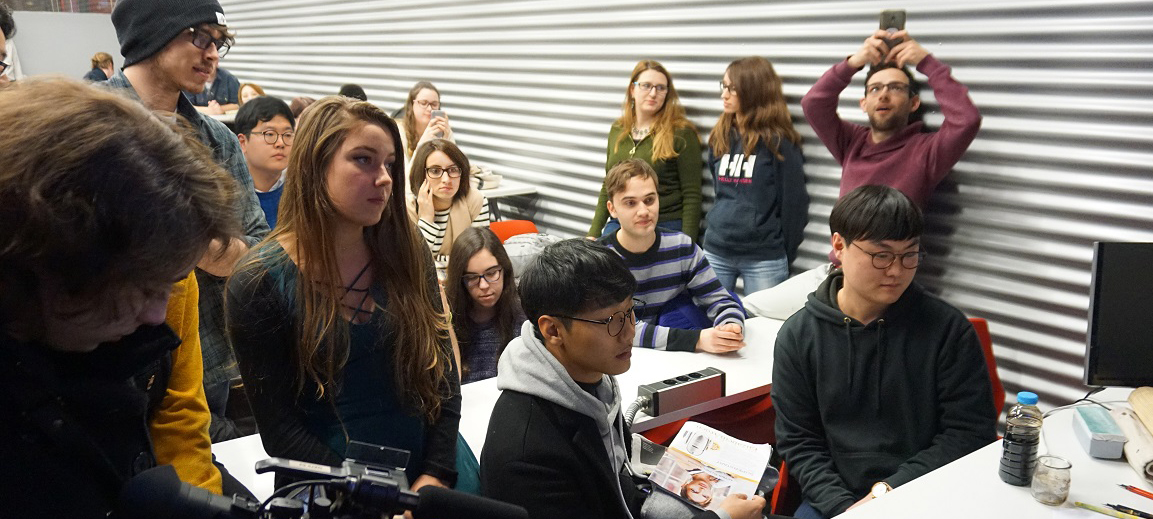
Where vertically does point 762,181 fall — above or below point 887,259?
below

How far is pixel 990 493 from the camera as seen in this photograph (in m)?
2.10

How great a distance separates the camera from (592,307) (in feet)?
6.84

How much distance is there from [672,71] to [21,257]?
17.2 ft

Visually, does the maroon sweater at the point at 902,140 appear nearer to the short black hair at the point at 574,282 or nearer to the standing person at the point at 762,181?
the standing person at the point at 762,181

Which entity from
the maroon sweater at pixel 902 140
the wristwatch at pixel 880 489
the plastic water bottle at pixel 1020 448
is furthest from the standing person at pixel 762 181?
the plastic water bottle at pixel 1020 448

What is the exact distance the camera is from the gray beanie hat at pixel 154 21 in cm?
257

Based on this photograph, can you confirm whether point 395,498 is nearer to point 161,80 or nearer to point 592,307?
point 592,307

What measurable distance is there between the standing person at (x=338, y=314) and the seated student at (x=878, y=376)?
1137 mm

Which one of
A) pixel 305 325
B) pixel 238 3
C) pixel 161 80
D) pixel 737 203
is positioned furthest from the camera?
pixel 238 3

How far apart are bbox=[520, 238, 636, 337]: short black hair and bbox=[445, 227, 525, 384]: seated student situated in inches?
54.5

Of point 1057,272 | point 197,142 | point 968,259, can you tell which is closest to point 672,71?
point 968,259

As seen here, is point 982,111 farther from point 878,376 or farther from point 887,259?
point 878,376

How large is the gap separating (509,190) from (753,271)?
2.49 meters

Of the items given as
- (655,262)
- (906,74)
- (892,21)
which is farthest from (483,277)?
(892,21)
